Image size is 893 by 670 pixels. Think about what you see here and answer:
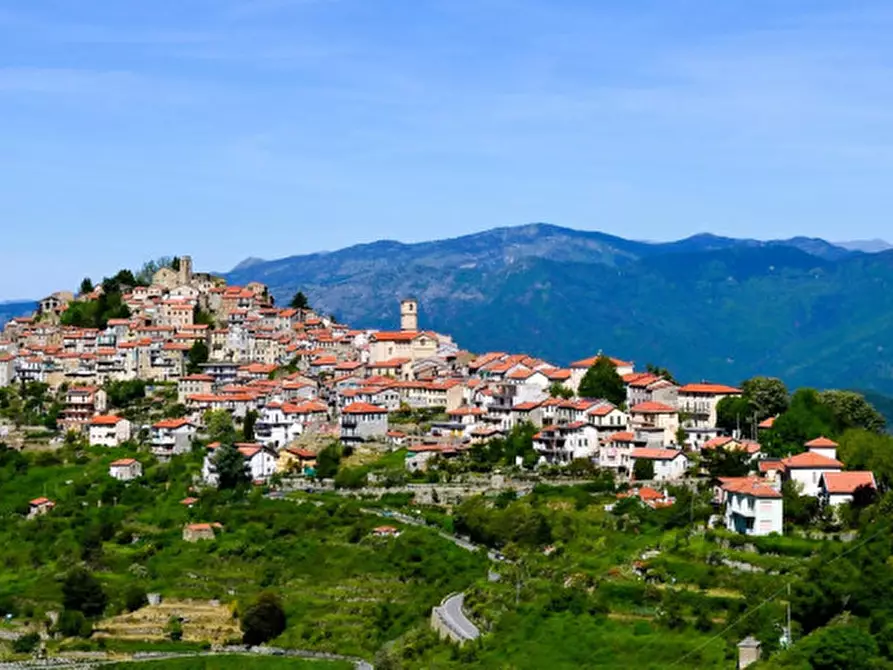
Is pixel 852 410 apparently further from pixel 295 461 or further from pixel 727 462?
pixel 295 461

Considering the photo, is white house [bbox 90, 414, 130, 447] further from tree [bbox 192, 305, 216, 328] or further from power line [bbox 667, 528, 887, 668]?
power line [bbox 667, 528, 887, 668]

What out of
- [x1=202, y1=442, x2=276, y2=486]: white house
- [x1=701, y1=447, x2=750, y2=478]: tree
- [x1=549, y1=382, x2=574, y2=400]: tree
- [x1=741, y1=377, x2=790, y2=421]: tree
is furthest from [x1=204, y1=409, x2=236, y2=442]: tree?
[x1=701, y1=447, x2=750, y2=478]: tree

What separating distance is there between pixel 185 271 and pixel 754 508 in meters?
59.5

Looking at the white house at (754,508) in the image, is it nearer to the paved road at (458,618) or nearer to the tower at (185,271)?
the paved road at (458,618)

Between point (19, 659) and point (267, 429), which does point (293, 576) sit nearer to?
point (19, 659)

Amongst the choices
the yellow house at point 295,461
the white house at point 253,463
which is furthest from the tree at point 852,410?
the white house at point 253,463

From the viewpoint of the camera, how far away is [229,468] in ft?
206

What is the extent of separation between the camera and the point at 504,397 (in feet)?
224

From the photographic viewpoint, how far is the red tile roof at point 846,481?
1831 inches

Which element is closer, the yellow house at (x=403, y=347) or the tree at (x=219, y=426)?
the tree at (x=219, y=426)

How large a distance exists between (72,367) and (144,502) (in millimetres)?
22746

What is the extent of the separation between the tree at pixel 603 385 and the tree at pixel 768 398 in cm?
566

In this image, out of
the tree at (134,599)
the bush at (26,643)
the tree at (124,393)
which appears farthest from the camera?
the tree at (124,393)

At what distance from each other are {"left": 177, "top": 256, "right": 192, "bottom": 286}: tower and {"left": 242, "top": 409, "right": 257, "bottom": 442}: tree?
29.2 meters
